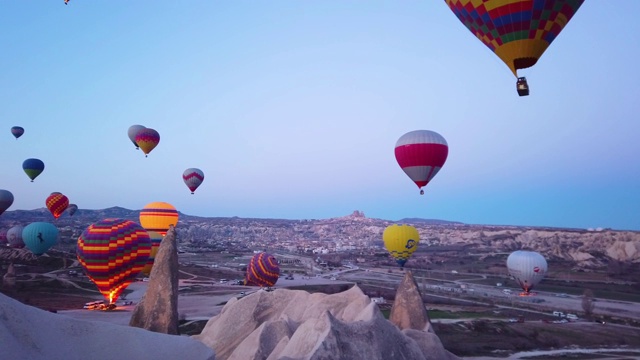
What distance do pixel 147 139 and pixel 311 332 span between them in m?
41.6

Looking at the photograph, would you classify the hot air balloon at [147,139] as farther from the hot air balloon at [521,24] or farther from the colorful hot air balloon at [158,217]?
the hot air balloon at [521,24]

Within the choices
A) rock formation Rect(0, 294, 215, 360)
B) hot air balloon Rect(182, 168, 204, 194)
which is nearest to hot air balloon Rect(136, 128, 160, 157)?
hot air balloon Rect(182, 168, 204, 194)

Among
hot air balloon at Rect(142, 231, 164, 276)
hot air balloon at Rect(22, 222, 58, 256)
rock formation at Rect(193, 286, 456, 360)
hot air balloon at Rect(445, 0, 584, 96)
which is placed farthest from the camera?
hot air balloon at Rect(22, 222, 58, 256)

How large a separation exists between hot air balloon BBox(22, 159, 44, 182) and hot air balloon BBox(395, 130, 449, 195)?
54805 millimetres

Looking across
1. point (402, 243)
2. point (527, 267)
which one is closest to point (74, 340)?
point (402, 243)

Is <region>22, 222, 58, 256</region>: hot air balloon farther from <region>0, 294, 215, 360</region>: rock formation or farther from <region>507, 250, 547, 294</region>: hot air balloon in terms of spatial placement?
<region>0, 294, 215, 360</region>: rock formation

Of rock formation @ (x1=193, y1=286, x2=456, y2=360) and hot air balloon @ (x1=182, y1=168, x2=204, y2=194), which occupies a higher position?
hot air balloon @ (x1=182, y1=168, x2=204, y2=194)

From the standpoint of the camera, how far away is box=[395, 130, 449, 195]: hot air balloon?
3053 centimetres

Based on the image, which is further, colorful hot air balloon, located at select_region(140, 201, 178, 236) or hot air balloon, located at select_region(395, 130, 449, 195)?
colorful hot air balloon, located at select_region(140, 201, 178, 236)

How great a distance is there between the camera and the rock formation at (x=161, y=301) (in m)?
16.5

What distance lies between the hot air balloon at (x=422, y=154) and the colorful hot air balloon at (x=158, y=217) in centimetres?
2789

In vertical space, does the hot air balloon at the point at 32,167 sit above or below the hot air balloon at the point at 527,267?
above

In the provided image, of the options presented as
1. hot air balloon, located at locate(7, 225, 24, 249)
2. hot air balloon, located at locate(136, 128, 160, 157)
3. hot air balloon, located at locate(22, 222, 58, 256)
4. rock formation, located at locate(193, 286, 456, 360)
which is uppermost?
hot air balloon, located at locate(136, 128, 160, 157)

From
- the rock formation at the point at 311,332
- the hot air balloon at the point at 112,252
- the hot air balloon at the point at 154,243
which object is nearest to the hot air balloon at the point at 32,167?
the hot air balloon at the point at 154,243
